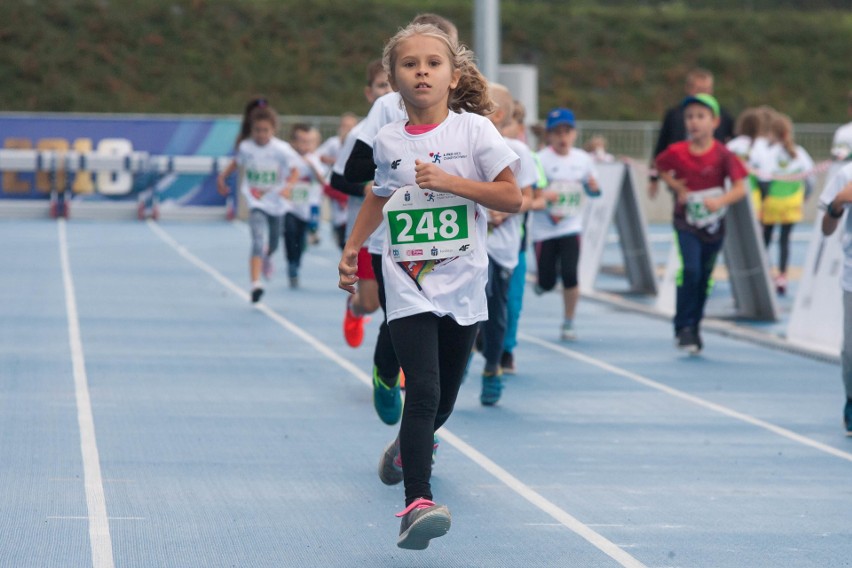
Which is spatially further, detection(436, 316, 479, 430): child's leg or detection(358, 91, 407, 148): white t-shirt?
detection(358, 91, 407, 148): white t-shirt

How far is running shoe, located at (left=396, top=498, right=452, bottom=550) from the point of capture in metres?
5.07

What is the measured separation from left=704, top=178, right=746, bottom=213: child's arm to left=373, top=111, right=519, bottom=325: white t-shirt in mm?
5897

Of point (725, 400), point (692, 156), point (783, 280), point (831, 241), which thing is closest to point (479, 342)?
point (725, 400)

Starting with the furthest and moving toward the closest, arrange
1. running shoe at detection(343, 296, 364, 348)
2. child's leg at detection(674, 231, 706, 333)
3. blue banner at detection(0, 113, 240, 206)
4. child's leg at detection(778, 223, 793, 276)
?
blue banner at detection(0, 113, 240, 206) → child's leg at detection(778, 223, 793, 276) → child's leg at detection(674, 231, 706, 333) → running shoe at detection(343, 296, 364, 348)

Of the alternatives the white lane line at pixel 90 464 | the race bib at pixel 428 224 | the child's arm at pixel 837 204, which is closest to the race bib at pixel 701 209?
the child's arm at pixel 837 204

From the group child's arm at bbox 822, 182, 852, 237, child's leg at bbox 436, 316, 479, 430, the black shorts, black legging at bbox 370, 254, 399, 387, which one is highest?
child's arm at bbox 822, 182, 852, 237

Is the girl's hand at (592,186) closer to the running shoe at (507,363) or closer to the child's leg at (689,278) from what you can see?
the child's leg at (689,278)

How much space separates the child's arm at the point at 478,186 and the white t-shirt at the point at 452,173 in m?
0.06

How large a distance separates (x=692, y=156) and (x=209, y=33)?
40.1 metres

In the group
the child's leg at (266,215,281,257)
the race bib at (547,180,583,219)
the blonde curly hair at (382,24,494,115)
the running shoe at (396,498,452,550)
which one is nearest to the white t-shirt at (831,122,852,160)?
the race bib at (547,180,583,219)

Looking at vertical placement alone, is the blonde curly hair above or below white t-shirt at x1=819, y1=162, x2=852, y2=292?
above

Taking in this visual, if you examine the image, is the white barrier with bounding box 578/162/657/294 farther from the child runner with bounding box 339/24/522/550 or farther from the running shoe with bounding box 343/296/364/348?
the child runner with bounding box 339/24/522/550

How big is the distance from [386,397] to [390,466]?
55 cm

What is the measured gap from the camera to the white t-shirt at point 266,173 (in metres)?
15.3
